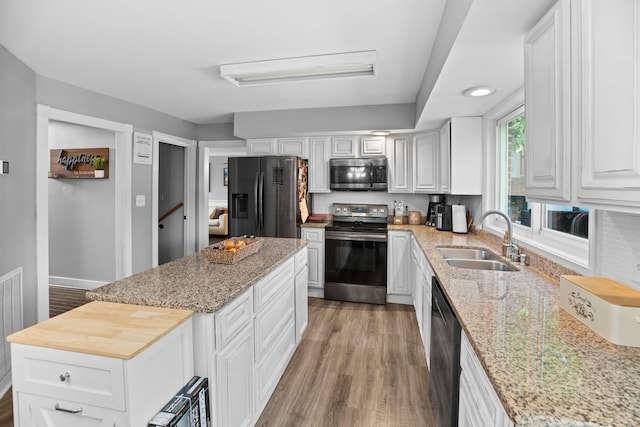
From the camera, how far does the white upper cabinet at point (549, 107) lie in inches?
43.1

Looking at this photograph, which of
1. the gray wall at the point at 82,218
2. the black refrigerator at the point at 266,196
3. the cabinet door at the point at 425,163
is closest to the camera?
the cabinet door at the point at 425,163

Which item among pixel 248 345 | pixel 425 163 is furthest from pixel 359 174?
pixel 248 345

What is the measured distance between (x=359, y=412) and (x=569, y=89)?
197cm

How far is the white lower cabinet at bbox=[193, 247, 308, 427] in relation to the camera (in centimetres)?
135

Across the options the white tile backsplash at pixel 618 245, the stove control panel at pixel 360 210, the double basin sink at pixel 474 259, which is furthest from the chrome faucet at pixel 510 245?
the stove control panel at pixel 360 210

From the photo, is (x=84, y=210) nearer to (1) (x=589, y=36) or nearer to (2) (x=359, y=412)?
(2) (x=359, y=412)

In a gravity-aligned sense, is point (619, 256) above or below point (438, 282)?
above

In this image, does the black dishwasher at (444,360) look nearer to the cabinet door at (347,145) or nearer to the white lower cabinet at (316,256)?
the white lower cabinet at (316,256)

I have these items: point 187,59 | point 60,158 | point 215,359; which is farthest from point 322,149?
point 60,158

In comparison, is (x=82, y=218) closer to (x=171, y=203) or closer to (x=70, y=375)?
(x=171, y=203)

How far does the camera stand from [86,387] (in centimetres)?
107

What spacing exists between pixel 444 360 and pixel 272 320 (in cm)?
104

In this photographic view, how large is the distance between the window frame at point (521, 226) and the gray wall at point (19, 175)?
3596 mm

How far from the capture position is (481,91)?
2.27 m
